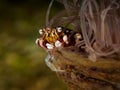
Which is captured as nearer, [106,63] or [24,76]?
[106,63]

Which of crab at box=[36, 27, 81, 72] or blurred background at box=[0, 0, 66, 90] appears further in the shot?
blurred background at box=[0, 0, 66, 90]

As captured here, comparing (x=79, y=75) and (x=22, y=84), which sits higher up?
(x=79, y=75)

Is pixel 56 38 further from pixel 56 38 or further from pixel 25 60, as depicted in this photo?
pixel 25 60

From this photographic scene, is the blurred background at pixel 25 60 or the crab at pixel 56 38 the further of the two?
the blurred background at pixel 25 60

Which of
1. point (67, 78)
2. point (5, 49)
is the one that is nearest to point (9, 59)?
point (5, 49)

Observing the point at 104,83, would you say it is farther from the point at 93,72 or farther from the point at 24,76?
the point at 24,76

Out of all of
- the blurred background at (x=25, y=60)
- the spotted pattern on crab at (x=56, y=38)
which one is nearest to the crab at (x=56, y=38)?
the spotted pattern on crab at (x=56, y=38)

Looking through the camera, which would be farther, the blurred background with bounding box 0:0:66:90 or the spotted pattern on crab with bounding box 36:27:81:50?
the blurred background with bounding box 0:0:66:90

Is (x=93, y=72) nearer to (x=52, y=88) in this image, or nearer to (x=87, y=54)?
(x=87, y=54)

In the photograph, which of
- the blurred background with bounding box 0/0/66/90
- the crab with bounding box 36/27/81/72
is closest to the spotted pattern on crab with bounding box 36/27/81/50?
the crab with bounding box 36/27/81/72

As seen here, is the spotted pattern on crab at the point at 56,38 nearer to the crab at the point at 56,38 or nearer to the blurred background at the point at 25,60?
the crab at the point at 56,38

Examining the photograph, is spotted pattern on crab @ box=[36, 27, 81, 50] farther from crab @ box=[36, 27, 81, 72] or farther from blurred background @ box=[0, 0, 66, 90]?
blurred background @ box=[0, 0, 66, 90]
